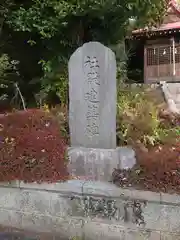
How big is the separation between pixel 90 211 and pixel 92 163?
0.73 m

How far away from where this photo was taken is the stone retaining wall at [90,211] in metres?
4.36

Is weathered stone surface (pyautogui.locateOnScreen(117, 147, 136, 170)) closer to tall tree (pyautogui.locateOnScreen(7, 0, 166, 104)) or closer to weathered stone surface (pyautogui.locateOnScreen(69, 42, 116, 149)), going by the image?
weathered stone surface (pyautogui.locateOnScreen(69, 42, 116, 149))

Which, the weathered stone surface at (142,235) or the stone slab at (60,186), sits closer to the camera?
the weathered stone surface at (142,235)

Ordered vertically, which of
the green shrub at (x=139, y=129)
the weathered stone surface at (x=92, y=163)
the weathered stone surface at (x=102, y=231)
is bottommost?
the weathered stone surface at (x=102, y=231)

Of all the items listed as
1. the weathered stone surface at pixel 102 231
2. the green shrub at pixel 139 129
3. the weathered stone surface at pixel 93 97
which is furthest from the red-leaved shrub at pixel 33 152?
the green shrub at pixel 139 129

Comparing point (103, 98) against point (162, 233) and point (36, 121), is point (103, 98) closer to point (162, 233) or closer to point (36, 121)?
point (36, 121)

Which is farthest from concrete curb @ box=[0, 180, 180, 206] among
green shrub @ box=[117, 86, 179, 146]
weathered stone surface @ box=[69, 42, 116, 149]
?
green shrub @ box=[117, 86, 179, 146]

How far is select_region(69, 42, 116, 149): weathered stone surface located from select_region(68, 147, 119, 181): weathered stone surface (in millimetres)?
97

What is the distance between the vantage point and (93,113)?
5172mm

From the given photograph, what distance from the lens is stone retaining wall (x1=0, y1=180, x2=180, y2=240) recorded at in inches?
171

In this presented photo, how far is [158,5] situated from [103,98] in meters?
6.24

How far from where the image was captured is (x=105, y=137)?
16.8 ft

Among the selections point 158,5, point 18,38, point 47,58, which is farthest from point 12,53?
point 158,5

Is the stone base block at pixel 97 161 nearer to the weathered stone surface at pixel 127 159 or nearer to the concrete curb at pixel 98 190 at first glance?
the weathered stone surface at pixel 127 159
